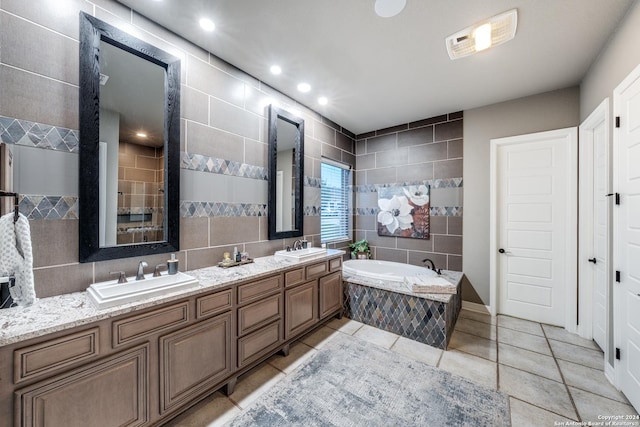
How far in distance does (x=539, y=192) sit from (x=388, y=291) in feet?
6.98

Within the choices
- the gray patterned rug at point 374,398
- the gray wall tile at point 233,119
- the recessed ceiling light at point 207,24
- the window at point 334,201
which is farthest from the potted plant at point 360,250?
the recessed ceiling light at point 207,24

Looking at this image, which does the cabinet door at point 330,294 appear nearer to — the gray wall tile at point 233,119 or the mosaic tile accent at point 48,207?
the gray wall tile at point 233,119

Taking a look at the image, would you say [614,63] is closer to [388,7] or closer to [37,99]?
[388,7]

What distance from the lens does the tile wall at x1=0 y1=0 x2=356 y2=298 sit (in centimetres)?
135

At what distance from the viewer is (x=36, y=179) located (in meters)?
1.38

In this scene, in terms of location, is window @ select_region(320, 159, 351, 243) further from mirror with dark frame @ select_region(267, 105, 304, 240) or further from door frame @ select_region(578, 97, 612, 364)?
door frame @ select_region(578, 97, 612, 364)

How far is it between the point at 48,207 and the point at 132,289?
0.65 metres

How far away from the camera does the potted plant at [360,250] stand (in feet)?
13.1

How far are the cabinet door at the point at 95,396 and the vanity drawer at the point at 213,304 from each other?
325mm

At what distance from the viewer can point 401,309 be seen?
263 centimetres

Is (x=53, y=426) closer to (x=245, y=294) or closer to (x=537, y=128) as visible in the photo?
(x=245, y=294)

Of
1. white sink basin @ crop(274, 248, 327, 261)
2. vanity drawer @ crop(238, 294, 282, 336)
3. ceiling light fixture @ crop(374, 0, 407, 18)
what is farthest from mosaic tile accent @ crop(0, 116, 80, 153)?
ceiling light fixture @ crop(374, 0, 407, 18)

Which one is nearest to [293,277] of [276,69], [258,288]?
[258,288]

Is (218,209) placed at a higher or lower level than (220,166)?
lower
